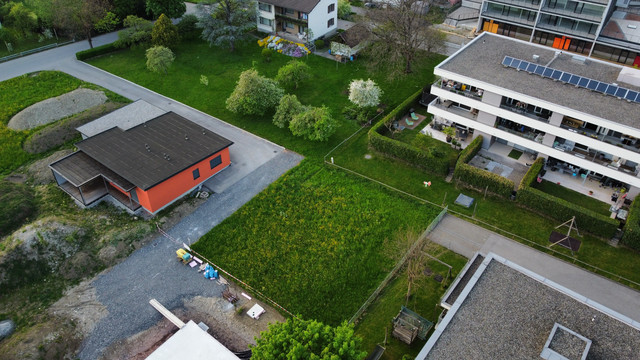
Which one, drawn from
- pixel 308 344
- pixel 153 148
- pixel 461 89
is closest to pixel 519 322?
pixel 308 344

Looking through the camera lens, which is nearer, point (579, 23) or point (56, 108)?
point (56, 108)

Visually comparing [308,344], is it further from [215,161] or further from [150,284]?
[215,161]

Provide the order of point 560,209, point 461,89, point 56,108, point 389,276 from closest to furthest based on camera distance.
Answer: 1. point 389,276
2. point 560,209
3. point 461,89
4. point 56,108

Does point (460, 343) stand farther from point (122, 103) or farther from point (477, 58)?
point (122, 103)

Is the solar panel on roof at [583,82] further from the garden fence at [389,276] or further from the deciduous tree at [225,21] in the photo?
the deciduous tree at [225,21]

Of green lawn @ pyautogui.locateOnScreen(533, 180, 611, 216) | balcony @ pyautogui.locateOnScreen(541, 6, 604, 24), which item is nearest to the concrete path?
green lawn @ pyautogui.locateOnScreen(533, 180, 611, 216)

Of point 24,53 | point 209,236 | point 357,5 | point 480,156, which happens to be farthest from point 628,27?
point 24,53

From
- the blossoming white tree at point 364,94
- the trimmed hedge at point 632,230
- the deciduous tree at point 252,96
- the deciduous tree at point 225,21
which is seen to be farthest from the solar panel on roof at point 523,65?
the deciduous tree at point 225,21
